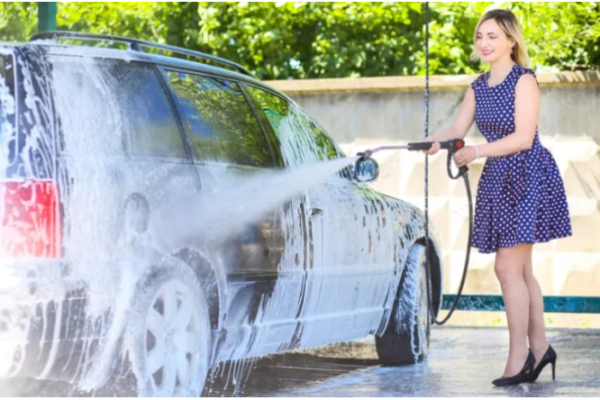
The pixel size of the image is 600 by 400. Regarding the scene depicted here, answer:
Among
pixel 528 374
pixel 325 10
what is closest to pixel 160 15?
pixel 325 10

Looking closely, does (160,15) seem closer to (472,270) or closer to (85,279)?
(472,270)

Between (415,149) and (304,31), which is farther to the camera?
(304,31)

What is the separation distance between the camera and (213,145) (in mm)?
5305

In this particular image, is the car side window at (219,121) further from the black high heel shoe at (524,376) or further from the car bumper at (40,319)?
the black high heel shoe at (524,376)

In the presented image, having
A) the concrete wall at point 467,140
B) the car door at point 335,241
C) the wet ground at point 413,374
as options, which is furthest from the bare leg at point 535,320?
the concrete wall at point 467,140

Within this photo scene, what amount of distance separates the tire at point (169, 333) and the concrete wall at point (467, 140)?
4.21m

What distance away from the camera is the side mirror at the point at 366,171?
643cm

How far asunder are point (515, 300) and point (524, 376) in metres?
0.36

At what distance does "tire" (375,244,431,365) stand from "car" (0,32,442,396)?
673mm

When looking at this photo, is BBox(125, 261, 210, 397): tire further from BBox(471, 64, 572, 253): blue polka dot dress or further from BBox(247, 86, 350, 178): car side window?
BBox(471, 64, 572, 253): blue polka dot dress

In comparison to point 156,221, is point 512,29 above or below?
above

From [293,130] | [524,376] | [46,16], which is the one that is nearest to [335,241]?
[293,130]

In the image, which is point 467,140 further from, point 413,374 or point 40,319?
point 40,319

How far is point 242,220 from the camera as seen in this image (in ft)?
17.5
